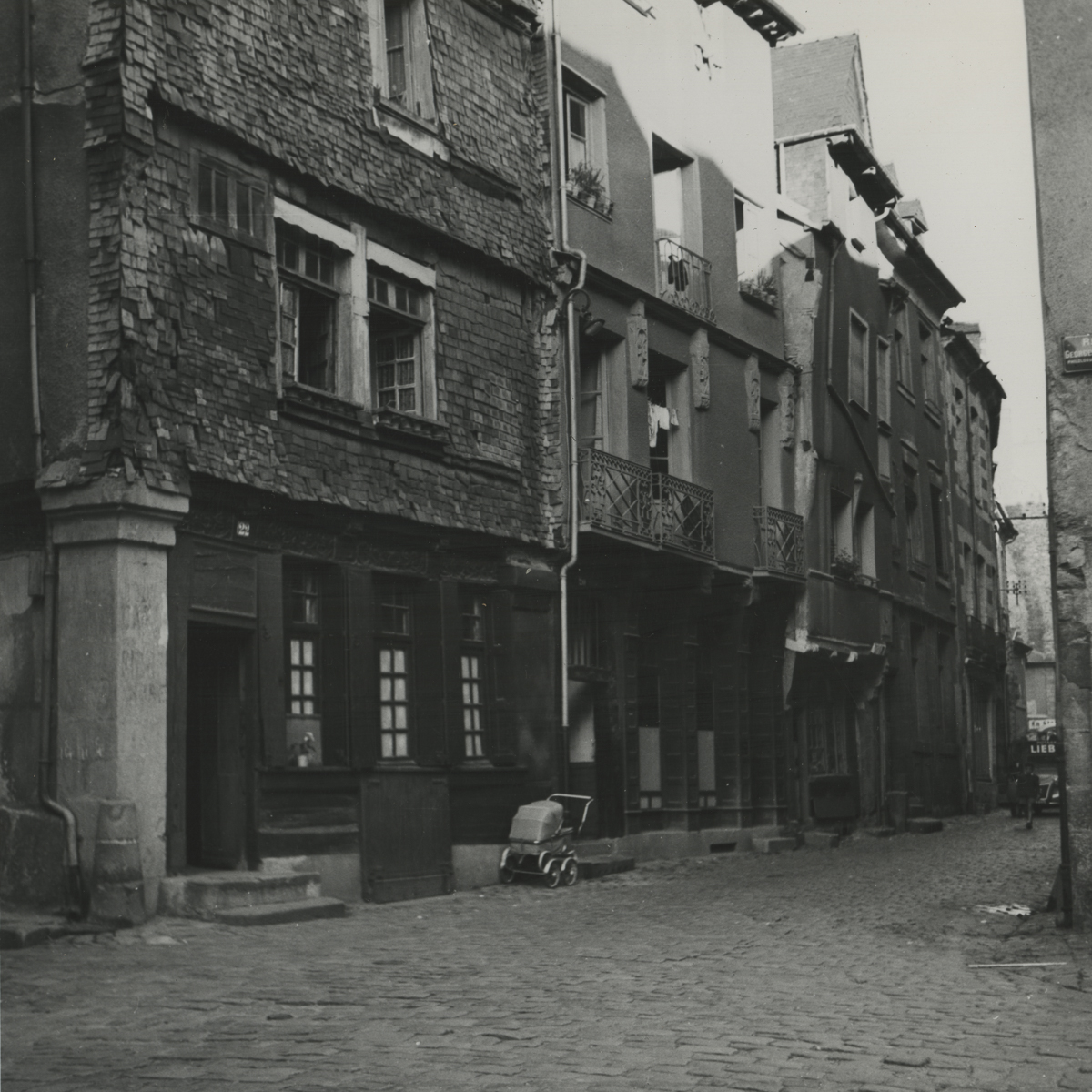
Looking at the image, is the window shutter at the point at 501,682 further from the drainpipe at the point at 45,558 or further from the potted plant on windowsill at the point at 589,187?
the drainpipe at the point at 45,558

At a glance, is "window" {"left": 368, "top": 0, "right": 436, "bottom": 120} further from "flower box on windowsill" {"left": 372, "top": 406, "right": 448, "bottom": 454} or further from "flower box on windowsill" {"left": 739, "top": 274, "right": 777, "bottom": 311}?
"flower box on windowsill" {"left": 739, "top": 274, "right": 777, "bottom": 311}

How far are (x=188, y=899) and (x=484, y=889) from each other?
14.9 feet

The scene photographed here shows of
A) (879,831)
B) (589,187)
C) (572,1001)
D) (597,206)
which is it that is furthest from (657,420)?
(572,1001)

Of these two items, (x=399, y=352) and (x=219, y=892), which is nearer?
(x=219, y=892)

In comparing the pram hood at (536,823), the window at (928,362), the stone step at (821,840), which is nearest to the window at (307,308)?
the pram hood at (536,823)

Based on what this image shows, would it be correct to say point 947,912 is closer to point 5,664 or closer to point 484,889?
point 484,889

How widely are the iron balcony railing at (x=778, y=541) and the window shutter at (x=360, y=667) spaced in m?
9.29

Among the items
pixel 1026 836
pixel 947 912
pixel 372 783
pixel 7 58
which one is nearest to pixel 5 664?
pixel 372 783

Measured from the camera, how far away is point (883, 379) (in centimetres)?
3181

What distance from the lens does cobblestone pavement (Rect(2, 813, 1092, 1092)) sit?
22.8ft

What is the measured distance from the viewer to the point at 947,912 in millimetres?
13852

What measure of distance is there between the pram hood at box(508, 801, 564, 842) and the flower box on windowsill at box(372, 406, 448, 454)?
377cm

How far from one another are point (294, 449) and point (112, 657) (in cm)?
291

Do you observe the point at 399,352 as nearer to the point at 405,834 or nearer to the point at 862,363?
the point at 405,834
